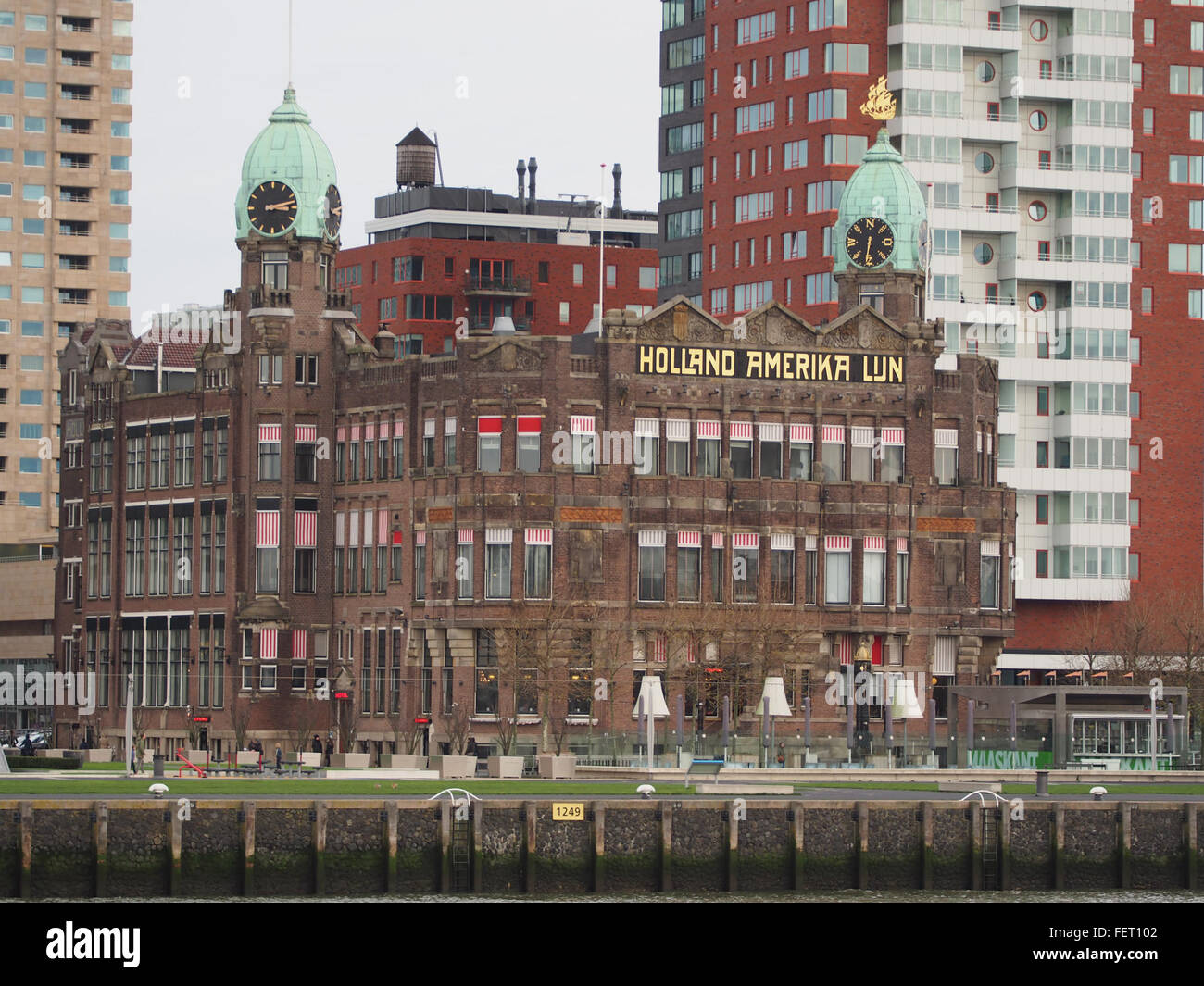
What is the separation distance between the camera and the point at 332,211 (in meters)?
148

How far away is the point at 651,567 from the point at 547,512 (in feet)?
18.5

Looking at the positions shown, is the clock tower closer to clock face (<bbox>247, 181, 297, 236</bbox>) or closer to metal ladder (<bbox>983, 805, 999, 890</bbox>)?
clock face (<bbox>247, 181, 297, 236</bbox>)

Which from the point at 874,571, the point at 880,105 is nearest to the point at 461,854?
the point at 874,571

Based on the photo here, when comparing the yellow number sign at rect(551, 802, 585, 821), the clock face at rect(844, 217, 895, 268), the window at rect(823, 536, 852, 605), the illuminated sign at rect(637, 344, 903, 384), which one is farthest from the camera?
the clock face at rect(844, 217, 895, 268)

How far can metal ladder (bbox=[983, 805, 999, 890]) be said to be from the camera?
91.6 metres

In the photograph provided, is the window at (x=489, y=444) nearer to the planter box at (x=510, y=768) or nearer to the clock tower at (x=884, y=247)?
the clock tower at (x=884, y=247)

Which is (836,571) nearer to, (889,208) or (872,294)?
(872,294)

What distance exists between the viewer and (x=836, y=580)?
143250mm

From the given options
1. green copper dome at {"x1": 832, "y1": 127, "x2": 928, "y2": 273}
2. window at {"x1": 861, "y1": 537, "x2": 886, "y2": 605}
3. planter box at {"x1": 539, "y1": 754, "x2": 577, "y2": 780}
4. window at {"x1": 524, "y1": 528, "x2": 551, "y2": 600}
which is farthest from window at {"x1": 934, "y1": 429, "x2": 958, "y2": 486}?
planter box at {"x1": 539, "y1": 754, "x2": 577, "y2": 780}

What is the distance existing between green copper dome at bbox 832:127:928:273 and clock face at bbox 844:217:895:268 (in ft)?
0.62

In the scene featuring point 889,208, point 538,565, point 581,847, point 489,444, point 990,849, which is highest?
point 889,208
